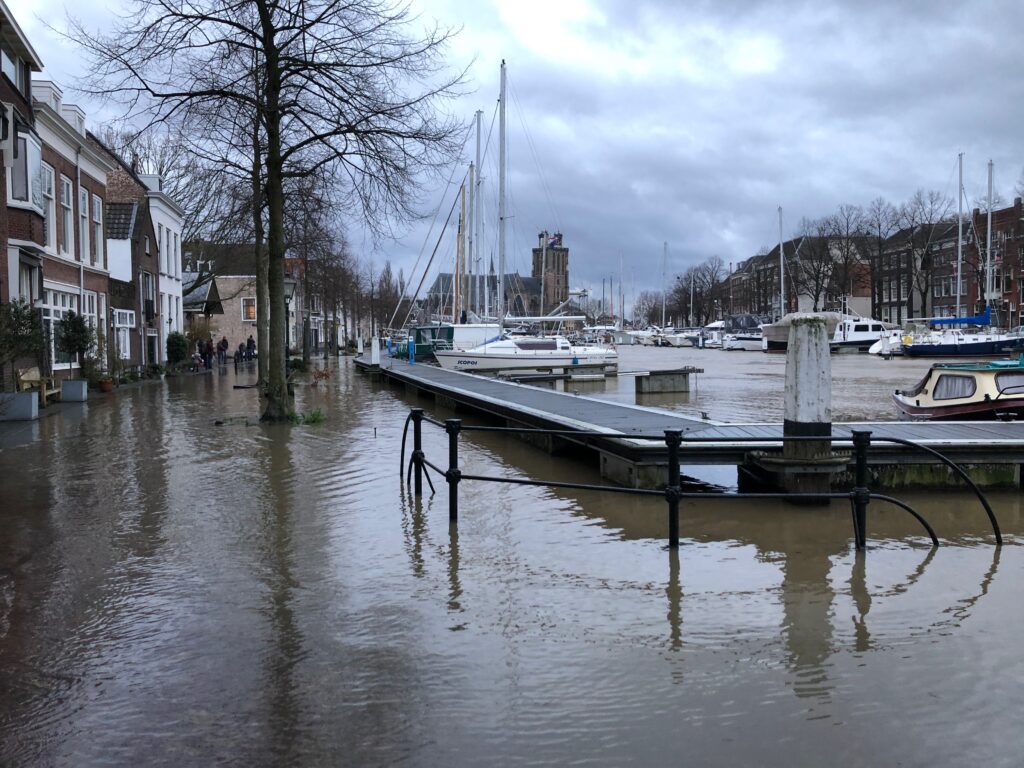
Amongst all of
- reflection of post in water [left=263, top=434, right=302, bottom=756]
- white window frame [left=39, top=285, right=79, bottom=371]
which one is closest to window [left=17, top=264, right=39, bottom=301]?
white window frame [left=39, top=285, right=79, bottom=371]

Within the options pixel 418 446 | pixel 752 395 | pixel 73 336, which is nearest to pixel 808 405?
pixel 418 446

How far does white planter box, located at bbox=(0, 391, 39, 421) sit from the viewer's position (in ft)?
61.3

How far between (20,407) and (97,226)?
13722 millimetres

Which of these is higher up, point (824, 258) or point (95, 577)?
point (824, 258)

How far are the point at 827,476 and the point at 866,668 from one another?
453cm

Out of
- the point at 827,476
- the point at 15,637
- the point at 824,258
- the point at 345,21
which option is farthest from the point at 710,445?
the point at 824,258

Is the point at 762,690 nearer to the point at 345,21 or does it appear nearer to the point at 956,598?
the point at 956,598

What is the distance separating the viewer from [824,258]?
98.6 m

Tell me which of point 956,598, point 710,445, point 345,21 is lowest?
point 956,598

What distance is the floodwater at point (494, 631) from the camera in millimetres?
4242

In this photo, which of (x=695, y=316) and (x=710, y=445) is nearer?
(x=710, y=445)

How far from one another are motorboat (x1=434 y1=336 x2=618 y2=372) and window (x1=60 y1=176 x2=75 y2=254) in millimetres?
17219

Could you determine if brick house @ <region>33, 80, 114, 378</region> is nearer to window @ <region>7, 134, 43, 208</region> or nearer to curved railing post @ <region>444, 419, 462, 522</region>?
window @ <region>7, 134, 43, 208</region>

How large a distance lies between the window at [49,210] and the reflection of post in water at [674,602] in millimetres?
22880
